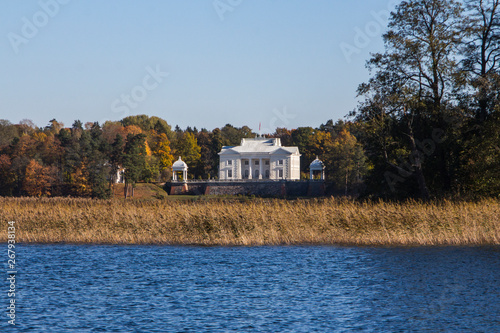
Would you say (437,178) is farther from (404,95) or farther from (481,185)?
(404,95)

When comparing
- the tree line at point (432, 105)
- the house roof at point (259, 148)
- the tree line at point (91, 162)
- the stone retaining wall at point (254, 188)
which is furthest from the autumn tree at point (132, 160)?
the tree line at point (432, 105)

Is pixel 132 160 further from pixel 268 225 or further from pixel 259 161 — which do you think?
pixel 268 225

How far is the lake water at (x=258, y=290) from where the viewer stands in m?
14.2

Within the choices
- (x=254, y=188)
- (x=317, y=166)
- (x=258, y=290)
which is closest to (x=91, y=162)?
(x=254, y=188)

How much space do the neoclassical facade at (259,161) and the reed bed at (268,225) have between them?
8521 cm

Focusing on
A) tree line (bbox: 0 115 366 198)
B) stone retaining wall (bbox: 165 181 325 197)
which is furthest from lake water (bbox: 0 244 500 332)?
stone retaining wall (bbox: 165 181 325 197)

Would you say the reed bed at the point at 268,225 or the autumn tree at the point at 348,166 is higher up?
the autumn tree at the point at 348,166

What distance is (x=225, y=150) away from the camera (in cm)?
11906

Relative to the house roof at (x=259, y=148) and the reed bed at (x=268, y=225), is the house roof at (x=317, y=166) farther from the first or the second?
the reed bed at (x=268, y=225)

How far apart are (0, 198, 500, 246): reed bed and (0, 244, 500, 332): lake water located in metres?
1.29

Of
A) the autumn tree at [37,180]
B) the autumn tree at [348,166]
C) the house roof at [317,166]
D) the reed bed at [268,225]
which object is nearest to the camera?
the reed bed at [268,225]

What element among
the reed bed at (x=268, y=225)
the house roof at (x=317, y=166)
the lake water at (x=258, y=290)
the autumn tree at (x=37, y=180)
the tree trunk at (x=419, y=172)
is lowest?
the lake water at (x=258, y=290)

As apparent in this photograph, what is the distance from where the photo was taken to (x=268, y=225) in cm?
2731

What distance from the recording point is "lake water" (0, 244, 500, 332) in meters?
14.2
